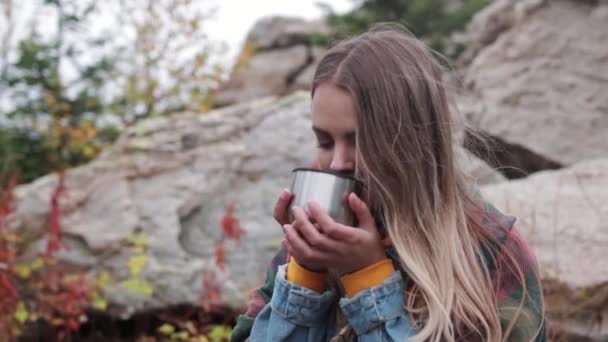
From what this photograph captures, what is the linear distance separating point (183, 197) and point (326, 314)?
3117 mm

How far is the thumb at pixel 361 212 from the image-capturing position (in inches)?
66.6

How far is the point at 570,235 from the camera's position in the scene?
3.39 m

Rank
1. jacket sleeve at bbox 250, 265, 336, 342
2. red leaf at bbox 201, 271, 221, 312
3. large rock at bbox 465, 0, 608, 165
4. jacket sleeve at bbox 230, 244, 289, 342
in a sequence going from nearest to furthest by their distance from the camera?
jacket sleeve at bbox 250, 265, 336, 342 < jacket sleeve at bbox 230, 244, 289, 342 < red leaf at bbox 201, 271, 221, 312 < large rock at bbox 465, 0, 608, 165

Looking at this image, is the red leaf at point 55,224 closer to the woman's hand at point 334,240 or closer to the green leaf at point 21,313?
the green leaf at point 21,313

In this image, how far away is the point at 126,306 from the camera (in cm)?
439

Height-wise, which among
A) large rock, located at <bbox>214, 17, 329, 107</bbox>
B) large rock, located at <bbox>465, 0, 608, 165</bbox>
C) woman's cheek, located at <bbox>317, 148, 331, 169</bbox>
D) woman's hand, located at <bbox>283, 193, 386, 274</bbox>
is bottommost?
large rock, located at <bbox>214, 17, 329, 107</bbox>

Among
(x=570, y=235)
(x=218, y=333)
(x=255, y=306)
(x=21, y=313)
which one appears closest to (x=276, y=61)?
(x=21, y=313)

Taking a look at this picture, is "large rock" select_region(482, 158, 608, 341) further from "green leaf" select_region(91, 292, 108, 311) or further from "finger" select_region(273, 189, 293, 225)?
"green leaf" select_region(91, 292, 108, 311)

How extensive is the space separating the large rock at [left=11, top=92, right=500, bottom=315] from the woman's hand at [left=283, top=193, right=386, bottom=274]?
2.61 meters

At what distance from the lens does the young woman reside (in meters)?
1.68

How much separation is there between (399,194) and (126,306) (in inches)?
118

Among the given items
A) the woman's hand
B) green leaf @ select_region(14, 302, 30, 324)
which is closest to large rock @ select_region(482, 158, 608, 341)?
the woman's hand

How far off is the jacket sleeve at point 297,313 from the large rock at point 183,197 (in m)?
2.48

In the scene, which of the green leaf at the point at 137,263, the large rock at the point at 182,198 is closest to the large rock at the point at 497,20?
the large rock at the point at 182,198
